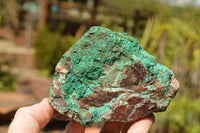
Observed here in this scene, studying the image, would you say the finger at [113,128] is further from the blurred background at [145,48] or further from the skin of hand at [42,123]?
the blurred background at [145,48]

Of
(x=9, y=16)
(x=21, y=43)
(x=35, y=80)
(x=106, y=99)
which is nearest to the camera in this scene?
(x=106, y=99)

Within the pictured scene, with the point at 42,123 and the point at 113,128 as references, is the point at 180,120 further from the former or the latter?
the point at 42,123

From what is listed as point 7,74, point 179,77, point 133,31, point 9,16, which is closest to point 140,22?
point 133,31

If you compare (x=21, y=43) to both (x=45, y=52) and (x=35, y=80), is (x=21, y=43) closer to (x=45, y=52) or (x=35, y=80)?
(x=45, y=52)

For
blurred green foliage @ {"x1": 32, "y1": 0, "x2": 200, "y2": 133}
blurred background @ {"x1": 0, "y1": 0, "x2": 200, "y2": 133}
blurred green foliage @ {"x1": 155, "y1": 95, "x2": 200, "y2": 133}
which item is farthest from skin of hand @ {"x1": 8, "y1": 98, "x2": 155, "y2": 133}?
blurred green foliage @ {"x1": 155, "y1": 95, "x2": 200, "y2": 133}

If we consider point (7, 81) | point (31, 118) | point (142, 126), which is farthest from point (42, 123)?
point (7, 81)
